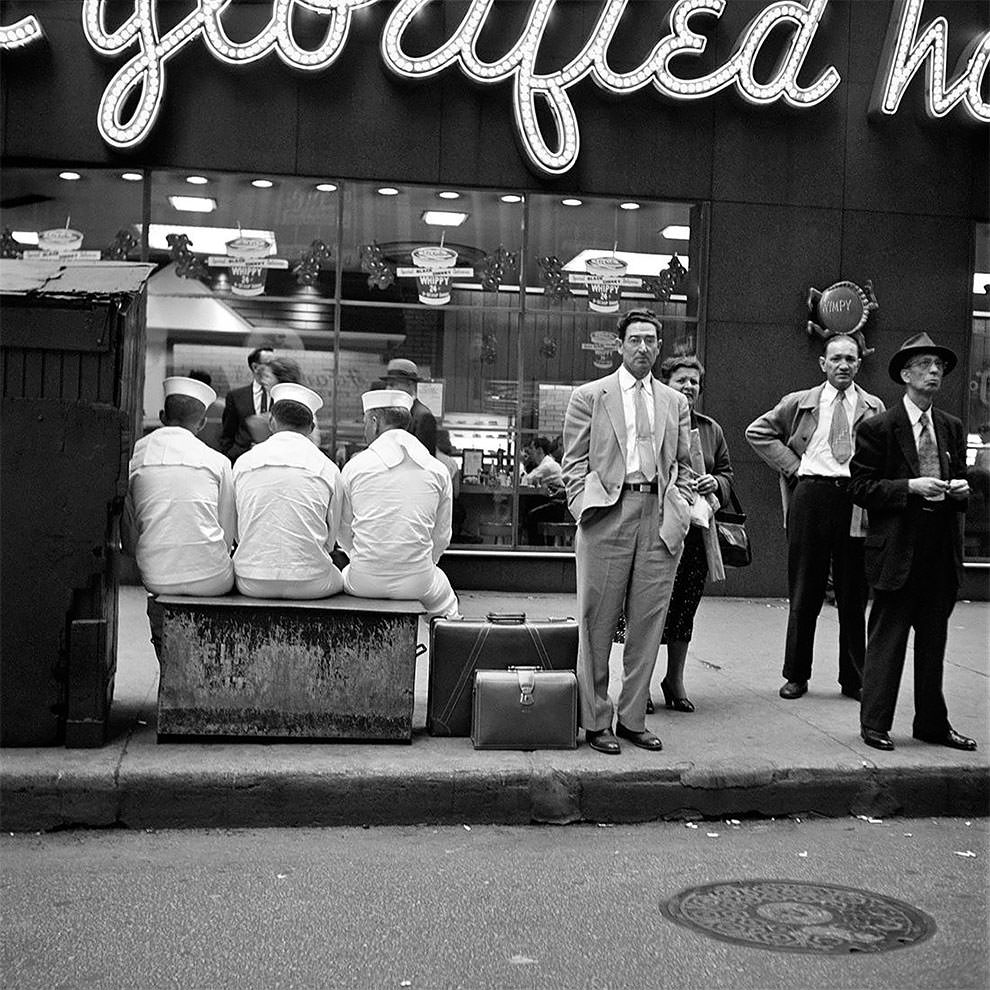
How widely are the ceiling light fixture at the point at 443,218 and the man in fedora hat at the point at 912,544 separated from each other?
20.9 ft

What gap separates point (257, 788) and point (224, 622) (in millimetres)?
863

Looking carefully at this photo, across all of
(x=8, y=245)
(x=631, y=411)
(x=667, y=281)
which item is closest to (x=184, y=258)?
(x=8, y=245)

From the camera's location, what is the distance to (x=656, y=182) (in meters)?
12.5

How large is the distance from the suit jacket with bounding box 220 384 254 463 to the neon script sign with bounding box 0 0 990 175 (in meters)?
2.56

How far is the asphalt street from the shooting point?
13.6ft

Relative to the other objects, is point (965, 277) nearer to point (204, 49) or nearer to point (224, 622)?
point (204, 49)

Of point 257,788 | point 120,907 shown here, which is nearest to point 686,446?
point 257,788

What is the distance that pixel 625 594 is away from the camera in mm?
6688

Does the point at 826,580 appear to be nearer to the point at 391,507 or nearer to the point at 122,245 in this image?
the point at 391,507

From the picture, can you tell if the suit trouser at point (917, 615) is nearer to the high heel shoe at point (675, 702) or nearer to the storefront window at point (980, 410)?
the high heel shoe at point (675, 702)

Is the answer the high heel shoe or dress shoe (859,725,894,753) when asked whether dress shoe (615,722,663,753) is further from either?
dress shoe (859,725,894,753)

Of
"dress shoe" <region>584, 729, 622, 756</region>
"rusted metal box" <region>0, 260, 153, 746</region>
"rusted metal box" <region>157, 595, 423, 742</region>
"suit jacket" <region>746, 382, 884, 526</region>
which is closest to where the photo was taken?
"rusted metal box" <region>0, 260, 153, 746</region>

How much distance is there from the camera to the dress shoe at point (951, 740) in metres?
6.75

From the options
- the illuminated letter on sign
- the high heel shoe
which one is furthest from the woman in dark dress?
the illuminated letter on sign
